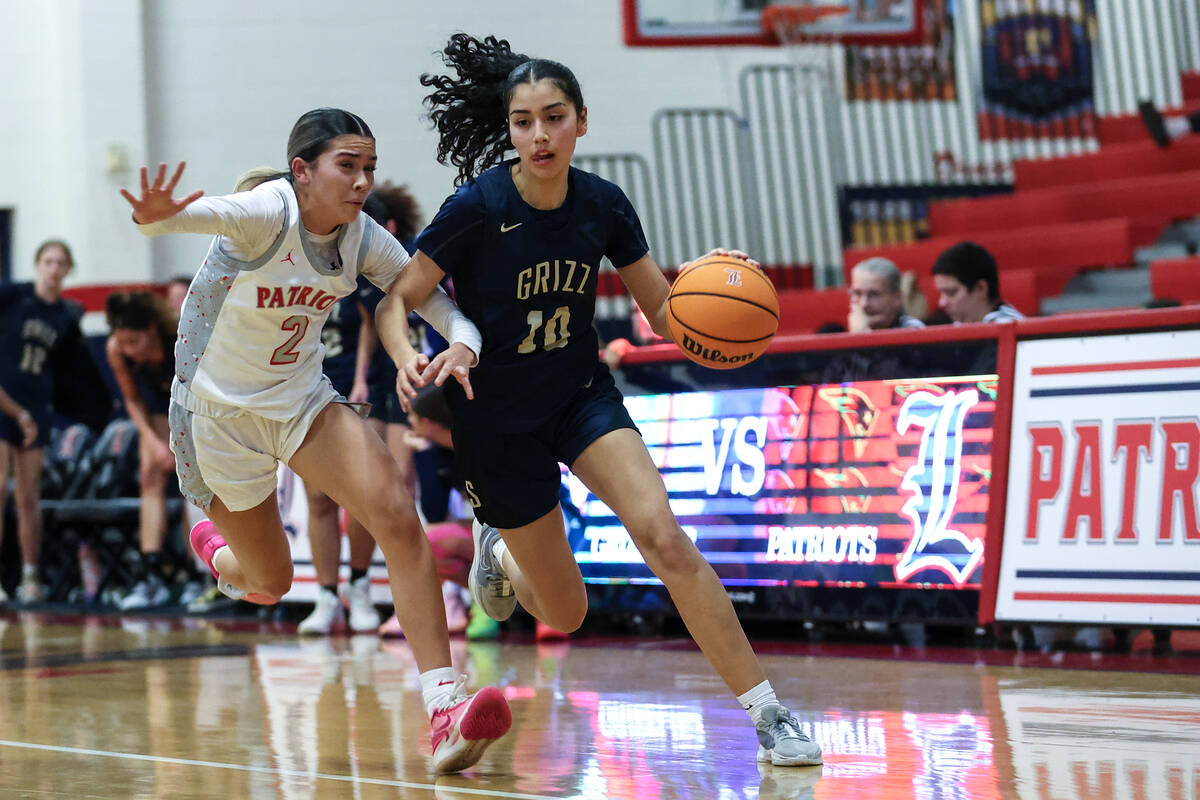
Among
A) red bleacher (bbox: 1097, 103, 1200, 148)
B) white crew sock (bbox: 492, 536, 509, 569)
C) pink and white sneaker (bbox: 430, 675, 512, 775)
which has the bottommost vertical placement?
pink and white sneaker (bbox: 430, 675, 512, 775)

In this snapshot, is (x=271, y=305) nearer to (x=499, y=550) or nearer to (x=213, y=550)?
(x=499, y=550)

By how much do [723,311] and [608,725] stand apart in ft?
5.06

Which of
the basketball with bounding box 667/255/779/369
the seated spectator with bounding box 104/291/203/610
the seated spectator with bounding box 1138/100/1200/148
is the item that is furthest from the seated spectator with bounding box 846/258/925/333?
the seated spectator with bounding box 1138/100/1200/148

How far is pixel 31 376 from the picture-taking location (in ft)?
37.3

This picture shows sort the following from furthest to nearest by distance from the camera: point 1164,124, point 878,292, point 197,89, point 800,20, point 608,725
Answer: point 197,89
point 800,20
point 1164,124
point 878,292
point 608,725

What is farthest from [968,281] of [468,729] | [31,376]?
[31,376]

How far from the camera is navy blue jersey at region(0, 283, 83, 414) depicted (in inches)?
446

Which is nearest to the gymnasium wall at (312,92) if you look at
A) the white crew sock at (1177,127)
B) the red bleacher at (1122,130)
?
the red bleacher at (1122,130)

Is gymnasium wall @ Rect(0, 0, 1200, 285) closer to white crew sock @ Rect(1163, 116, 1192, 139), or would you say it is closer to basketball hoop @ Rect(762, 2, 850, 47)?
basketball hoop @ Rect(762, 2, 850, 47)

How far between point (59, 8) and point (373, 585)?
8.41 m

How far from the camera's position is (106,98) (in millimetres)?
14703

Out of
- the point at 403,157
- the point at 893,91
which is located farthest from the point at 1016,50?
the point at 403,157

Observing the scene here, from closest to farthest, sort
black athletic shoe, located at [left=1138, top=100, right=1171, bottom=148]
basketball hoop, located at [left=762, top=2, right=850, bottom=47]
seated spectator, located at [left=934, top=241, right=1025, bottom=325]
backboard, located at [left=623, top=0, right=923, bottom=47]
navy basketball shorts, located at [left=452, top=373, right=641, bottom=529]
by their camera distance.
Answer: navy basketball shorts, located at [left=452, top=373, right=641, bottom=529], seated spectator, located at [left=934, top=241, right=1025, bottom=325], black athletic shoe, located at [left=1138, top=100, right=1171, bottom=148], backboard, located at [left=623, top=0, right=923, bottom=47], basketball hoop, located at [left=762, top=2, right=850, bottom=47]

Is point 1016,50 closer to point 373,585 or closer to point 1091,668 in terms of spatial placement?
point 373,585
